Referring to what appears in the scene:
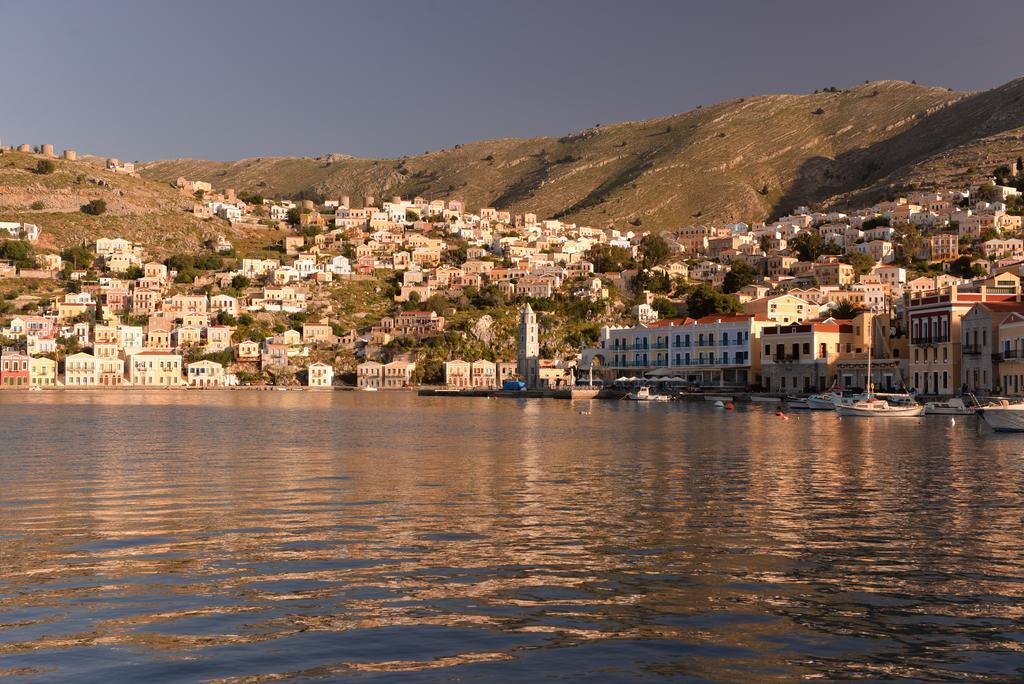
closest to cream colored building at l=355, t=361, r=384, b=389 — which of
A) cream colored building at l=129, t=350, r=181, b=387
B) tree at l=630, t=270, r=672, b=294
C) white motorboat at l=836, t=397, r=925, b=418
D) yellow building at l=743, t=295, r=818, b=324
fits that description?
cream colored building at l=129, t=350, r=181, b=387

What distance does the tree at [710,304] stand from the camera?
129750 mm

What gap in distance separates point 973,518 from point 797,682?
12.2 m

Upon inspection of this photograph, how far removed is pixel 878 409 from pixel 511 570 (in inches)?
2160

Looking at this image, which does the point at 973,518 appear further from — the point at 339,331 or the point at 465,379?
the point at 339,331

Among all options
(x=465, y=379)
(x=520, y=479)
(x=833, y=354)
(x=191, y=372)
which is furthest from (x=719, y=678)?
(x=191, y=372)

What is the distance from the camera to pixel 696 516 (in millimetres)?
21547

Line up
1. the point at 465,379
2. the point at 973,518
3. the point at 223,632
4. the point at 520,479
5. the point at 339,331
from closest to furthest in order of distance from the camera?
the point at 223,632
the point at 973,518
the point at 520,479
the point at 465,379
the point at 339,331

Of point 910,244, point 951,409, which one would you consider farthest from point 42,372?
point 910,244

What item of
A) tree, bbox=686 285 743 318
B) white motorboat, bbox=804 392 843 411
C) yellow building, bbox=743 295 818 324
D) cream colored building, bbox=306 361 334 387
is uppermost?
tree, bbox=686 285 743 318

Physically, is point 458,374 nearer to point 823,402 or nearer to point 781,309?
point 781,309

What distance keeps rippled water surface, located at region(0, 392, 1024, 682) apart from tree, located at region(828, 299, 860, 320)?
3421 inches

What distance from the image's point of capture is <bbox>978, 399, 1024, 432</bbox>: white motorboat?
4858 centimetres

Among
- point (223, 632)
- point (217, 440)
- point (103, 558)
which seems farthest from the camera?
point (217, 440)

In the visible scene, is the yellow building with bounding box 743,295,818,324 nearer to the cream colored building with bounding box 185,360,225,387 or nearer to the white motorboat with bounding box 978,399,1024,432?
the white motorboat with bounding box 978,399,1024,432
